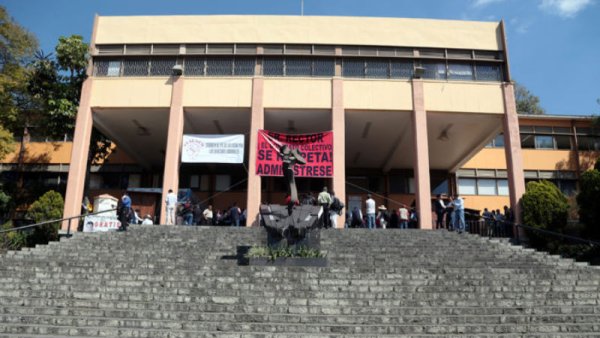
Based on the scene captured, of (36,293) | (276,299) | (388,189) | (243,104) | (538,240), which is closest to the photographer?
(276,299)

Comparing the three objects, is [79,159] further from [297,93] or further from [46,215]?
[297,93]

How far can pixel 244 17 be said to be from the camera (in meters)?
19.0

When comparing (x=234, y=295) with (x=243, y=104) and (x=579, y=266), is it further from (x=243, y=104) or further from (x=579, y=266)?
(x=243, y=104)

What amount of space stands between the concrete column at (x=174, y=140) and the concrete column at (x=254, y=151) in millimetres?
2909

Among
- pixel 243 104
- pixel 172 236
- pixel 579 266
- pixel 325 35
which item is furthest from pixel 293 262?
pixel 325 35

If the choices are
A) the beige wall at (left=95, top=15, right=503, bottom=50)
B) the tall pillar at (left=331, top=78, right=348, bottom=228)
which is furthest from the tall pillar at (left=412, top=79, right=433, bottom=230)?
the tall pillar at (left=331, top=78, right=348, bottom=228)

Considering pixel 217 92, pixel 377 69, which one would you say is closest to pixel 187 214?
pixel 217 92

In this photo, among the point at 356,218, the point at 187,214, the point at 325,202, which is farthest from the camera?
the point at 356,218

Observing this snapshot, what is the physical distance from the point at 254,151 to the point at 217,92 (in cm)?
311

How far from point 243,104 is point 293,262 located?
30.3 feet

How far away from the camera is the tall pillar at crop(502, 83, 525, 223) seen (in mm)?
16953

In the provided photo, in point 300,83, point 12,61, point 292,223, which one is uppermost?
point 12,61

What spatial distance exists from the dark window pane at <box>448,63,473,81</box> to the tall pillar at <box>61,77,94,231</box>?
15397 mm

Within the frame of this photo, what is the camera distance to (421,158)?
1725 cm
